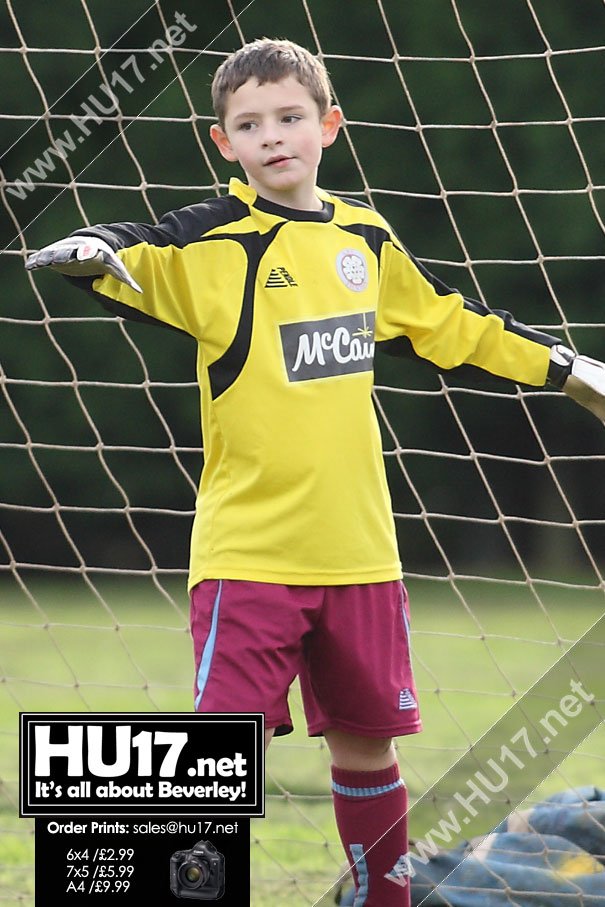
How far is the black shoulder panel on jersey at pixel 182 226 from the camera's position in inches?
59.9

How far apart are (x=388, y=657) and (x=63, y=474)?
147 inches

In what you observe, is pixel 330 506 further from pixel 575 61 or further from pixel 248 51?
pixel 575 61

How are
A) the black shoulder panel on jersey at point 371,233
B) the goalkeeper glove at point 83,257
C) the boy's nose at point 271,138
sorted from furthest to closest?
the black shoulder panel on jersey at point 371,233 < the boy's nose at point 271,138 < the goalkeeper glove at point 83,257

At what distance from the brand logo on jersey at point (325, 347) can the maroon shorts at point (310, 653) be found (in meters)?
0.25

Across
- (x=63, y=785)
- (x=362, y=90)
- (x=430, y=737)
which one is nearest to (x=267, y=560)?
(x=63, y=785)

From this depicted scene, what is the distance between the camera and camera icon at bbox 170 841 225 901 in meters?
1.69

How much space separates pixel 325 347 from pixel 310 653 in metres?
0.35

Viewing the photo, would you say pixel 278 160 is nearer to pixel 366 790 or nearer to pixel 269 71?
pixel 269 71

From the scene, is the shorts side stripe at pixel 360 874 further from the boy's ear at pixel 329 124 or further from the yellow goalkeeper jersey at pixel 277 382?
the boy's ear at pixel 329 124

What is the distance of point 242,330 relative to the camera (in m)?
1.60

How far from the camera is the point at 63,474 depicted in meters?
5.25

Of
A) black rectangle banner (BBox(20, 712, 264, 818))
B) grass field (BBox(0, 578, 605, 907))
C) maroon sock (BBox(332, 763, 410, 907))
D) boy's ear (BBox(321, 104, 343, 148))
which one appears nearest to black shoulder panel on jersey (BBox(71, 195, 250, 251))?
boy's ear (BBox(321, 104, 343, 148))

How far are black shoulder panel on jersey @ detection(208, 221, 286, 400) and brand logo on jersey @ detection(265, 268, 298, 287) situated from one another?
2 centimetres

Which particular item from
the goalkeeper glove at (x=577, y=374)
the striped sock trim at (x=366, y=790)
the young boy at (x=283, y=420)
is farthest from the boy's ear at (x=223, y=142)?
the striped sock trim at (x=366, y=790)
